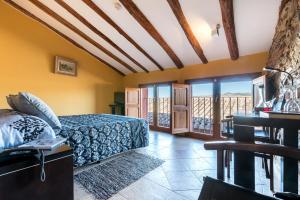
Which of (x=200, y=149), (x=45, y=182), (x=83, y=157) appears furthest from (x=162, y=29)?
(x=45, y=182)

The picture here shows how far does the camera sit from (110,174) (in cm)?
254

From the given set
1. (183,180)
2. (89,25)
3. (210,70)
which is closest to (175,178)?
(183,180)

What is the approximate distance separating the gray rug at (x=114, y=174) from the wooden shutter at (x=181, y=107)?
2.11 meters

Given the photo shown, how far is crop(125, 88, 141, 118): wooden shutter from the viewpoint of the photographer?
616 cm

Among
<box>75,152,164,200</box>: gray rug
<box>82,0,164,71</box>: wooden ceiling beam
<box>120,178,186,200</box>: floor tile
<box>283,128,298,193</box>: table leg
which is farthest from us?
<box>82,0,164,71</box>: wooden ceiling beam

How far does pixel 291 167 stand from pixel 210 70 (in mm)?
3933

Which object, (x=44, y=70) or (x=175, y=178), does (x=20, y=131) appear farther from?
(x=44, y=70)

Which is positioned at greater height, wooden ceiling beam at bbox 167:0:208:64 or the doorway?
wooden ceiling beam at bbox 167:0:208:64

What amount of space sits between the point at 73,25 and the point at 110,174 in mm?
3940

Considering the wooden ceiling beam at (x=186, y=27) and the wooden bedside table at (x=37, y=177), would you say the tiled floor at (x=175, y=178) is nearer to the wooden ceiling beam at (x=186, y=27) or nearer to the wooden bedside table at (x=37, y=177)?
the wooden bedside table at (x=37, y=177)

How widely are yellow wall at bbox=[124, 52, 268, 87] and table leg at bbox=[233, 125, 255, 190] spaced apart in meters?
3.44

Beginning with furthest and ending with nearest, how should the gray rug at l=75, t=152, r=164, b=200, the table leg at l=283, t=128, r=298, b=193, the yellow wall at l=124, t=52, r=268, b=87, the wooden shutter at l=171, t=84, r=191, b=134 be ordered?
the wooden shutter at l=171, t=84, r=191, b=134, the yellow wall at l=124, t=52, r=268, b=87, the gray rug at l=75, t=152, r=164, b=200, the table leg at l=283, t=128, r=298, b=193

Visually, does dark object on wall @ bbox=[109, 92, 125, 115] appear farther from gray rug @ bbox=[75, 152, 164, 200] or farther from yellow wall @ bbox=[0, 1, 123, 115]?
gray rug @ bbox=[75, 152, 164, 200]

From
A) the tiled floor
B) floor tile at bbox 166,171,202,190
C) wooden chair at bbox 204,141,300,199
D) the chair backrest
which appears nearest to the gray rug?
the tiled floor
